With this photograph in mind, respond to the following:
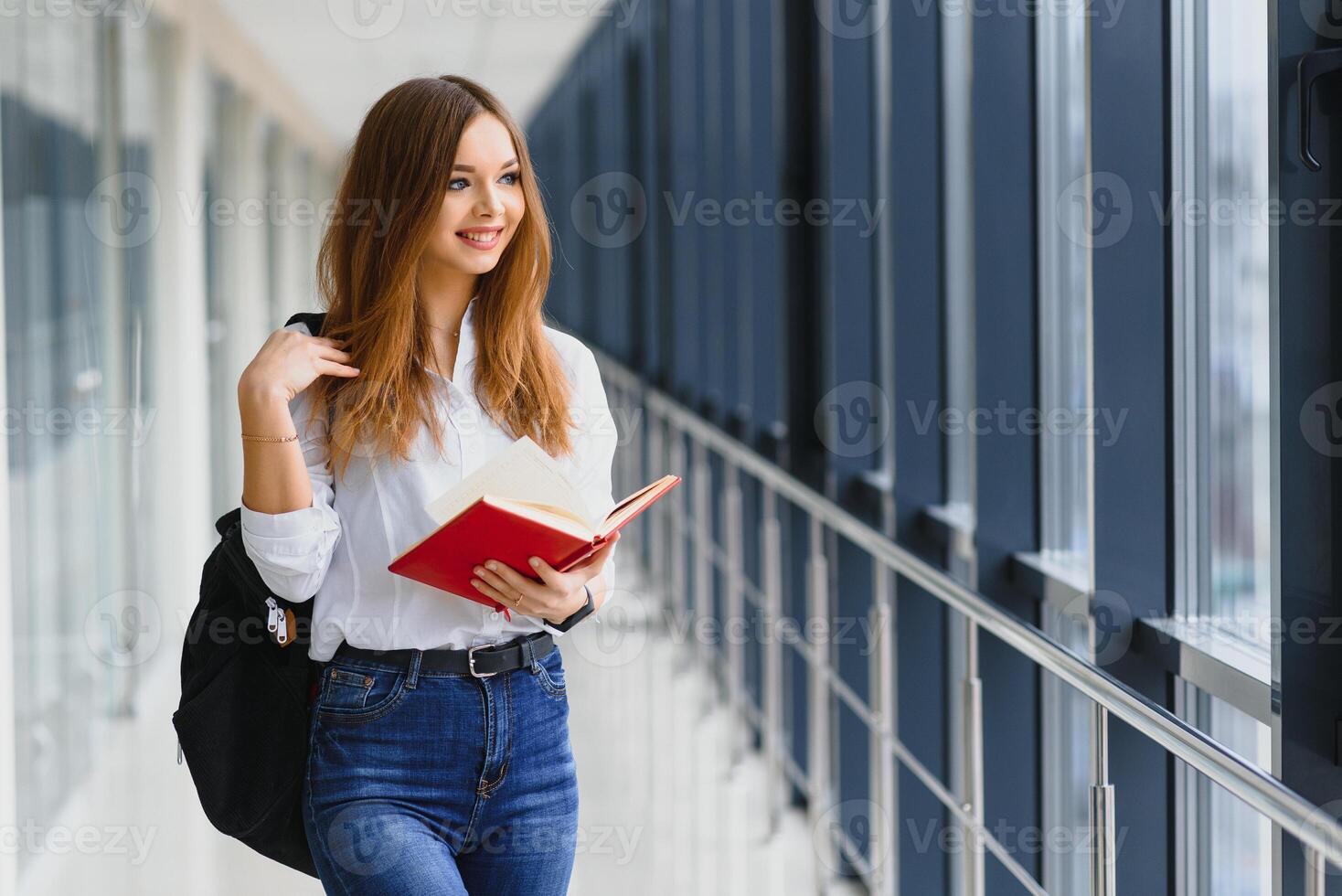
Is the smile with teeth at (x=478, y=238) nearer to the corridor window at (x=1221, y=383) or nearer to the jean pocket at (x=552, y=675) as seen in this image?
the jean pocket at (x=552, y=675)

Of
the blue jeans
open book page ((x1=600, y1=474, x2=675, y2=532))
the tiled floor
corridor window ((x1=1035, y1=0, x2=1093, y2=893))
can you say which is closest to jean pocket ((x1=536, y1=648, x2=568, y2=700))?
the blue jeans

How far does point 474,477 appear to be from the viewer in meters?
0.92

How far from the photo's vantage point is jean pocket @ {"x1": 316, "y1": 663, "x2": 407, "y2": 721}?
0.96 metres

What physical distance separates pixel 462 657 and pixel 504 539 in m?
0.12

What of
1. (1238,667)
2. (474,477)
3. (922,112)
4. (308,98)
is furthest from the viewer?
(308,98)

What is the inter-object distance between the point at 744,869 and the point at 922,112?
A: 1.11m

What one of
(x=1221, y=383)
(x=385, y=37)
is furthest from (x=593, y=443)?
(x=385, y=37)

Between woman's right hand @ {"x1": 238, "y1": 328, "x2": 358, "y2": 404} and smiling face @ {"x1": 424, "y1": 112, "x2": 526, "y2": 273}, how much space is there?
104 millimetres

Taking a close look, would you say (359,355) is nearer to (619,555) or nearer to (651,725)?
(651,725)

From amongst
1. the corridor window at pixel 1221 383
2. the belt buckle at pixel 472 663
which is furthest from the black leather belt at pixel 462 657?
the corridor window at pixel 1221 383

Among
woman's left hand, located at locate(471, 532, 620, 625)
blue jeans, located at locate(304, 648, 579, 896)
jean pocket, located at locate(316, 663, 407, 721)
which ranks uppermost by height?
woman's left hand, located at locate(471, 532, 620, 625)

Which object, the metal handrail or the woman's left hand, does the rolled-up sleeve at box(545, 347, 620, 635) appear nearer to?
the woman's left hand

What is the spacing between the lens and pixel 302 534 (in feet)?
3.07

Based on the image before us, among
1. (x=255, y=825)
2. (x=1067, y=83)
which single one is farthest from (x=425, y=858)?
(x=1067, y=83)
